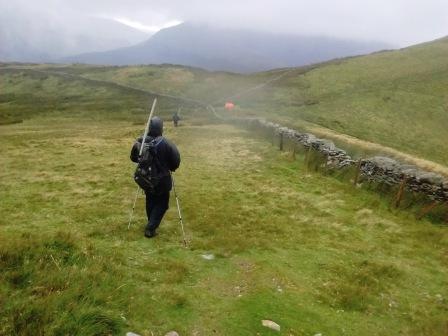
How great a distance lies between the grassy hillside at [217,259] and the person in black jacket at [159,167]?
2.36 ft

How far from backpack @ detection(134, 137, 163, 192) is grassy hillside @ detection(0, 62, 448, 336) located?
1.83 m

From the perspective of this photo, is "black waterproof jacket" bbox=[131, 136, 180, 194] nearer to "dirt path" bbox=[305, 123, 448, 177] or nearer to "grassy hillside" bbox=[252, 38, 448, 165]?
"dirt path" bbox=[305, 123, 448, 177]

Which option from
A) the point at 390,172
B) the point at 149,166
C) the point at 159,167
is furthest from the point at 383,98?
the point at 149,166

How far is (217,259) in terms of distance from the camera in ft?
40.5

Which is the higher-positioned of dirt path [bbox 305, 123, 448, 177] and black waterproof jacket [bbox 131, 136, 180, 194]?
black waterproof jacket [bbox 131, 136, 180, 194]

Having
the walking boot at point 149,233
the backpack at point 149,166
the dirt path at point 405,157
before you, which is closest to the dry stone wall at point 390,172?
the dirt path at point 405,157

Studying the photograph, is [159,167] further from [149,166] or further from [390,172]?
[390,172]

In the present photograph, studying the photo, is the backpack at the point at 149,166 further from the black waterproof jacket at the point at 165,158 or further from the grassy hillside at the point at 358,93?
the grassy hillside at the point at 358,93

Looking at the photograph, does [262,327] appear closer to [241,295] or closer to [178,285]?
[241,295]

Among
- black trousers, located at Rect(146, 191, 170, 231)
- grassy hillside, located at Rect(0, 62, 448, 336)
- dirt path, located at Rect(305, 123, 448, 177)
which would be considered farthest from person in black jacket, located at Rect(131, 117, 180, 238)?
dirt path, located at Rect(305, 123, 448, 177)

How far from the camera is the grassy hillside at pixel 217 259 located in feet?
28.4

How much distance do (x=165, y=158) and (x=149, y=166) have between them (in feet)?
1.77

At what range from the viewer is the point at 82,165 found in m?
26.9

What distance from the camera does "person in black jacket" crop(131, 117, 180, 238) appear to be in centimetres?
1290
